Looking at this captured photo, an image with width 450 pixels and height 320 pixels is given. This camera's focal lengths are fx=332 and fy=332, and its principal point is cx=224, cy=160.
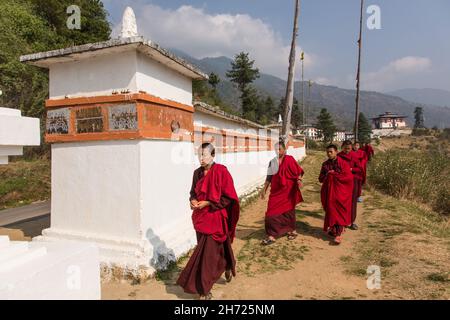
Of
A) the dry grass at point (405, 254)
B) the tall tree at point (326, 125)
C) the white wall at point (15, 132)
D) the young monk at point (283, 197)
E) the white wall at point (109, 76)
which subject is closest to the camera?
the white wall at point (15, 132)

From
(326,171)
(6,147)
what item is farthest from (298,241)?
(6,147)

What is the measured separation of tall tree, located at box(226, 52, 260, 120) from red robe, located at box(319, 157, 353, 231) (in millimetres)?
39974

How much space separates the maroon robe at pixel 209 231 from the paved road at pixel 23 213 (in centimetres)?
754

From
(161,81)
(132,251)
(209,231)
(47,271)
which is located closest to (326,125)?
(161,81)

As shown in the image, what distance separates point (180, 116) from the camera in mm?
5633

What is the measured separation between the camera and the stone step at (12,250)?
1972 mm

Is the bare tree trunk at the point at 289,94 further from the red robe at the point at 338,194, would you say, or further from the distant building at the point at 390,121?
the distant building at the point at 390,121

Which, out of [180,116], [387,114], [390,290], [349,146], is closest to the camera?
[390,290]

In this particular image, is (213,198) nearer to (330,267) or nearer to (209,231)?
(209,231)

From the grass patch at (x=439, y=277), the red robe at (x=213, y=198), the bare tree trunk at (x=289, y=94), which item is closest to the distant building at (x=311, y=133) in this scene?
the bare tree trunk at (x=289, y=94)

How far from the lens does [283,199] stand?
617 centimetres
